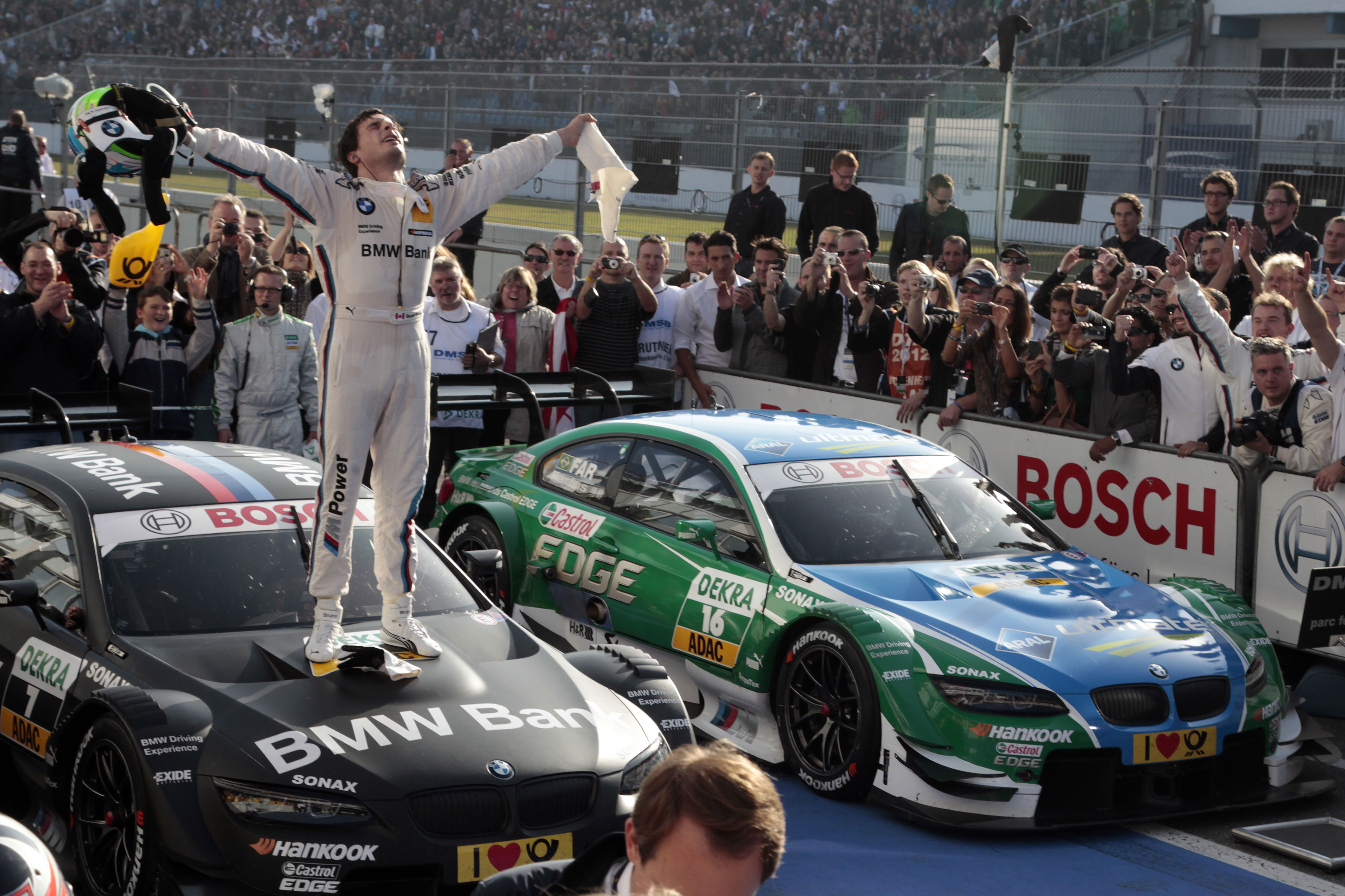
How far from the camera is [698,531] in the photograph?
6973 mm

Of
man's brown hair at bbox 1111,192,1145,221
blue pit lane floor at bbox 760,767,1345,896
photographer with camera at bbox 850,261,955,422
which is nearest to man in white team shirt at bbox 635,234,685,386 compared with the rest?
photographer with camera at bbox 850,261,955,422

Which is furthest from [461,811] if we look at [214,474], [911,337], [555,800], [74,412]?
[911,337]

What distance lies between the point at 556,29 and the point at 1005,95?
24037 millimetres

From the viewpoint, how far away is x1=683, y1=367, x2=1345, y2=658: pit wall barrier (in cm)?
794

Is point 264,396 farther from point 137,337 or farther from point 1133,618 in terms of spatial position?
point 1133,618

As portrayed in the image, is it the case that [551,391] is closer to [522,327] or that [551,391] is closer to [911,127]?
[522,327]

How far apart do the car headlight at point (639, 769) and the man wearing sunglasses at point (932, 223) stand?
331 inches

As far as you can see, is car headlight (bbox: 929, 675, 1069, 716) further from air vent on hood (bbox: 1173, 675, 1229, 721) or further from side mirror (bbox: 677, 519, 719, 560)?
side mirror (bbox: 677, 519, 719, 560)

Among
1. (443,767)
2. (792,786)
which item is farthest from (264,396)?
(443,767)

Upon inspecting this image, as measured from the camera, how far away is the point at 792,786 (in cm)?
657

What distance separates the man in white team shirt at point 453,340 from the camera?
34.8 ft

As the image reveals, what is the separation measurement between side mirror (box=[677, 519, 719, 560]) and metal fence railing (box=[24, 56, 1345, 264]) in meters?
6.52

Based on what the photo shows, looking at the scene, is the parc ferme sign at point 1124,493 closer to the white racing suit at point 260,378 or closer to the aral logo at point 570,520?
the aral logo at point 570,520

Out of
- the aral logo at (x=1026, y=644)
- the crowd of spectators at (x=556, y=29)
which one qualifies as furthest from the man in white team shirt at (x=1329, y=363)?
the crowd of spectators at (x=556, y=29)
